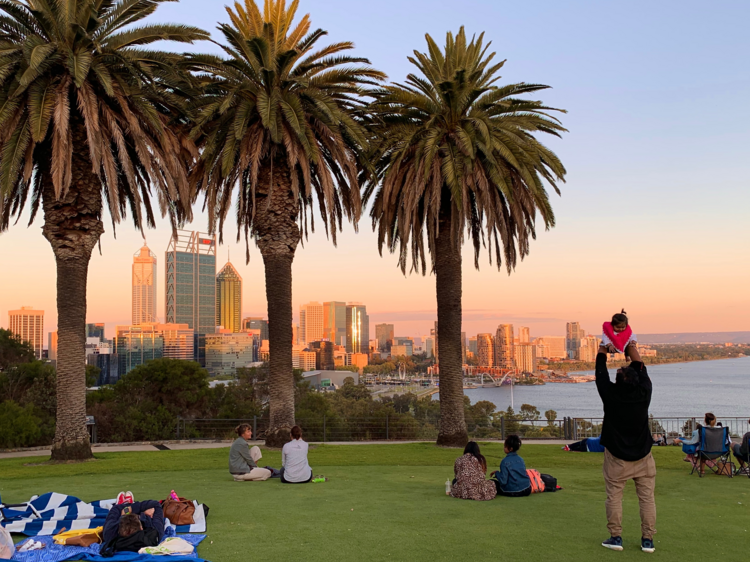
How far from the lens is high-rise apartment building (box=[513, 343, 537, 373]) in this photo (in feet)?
389

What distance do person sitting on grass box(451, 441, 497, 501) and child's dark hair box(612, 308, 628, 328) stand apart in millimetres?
3785

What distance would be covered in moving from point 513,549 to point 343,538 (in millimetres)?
2063

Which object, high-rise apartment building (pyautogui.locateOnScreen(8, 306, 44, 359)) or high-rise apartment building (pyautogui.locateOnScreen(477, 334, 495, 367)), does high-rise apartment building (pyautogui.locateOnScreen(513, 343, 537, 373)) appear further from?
high-rise apartment building (pyautogui.locateOnScreen(8, 306, 44, 359))

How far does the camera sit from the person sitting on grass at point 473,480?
421 inches

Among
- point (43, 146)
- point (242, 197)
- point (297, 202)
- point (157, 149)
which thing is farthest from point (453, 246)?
point (43, 146)

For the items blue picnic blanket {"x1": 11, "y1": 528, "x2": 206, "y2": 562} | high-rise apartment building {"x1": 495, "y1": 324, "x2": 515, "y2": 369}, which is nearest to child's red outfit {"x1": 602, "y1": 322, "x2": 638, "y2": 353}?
blue picnic blanket {"x1": 11, "y1": 528, "x2": 206, "y2": 562}

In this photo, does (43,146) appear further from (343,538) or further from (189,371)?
(189,371)

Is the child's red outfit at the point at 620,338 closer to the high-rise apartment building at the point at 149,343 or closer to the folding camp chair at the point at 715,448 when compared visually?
the folding camp chair at the point at 715,448

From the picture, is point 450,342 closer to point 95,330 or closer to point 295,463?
point 295,463

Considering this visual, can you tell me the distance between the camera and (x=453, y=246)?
21469 mm

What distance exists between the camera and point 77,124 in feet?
61.1

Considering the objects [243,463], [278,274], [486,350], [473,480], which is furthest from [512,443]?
[486,350]

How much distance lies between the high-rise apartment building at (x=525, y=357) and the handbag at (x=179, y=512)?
4342 inches

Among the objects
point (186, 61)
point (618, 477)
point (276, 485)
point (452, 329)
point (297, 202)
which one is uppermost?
point (186, 61)
